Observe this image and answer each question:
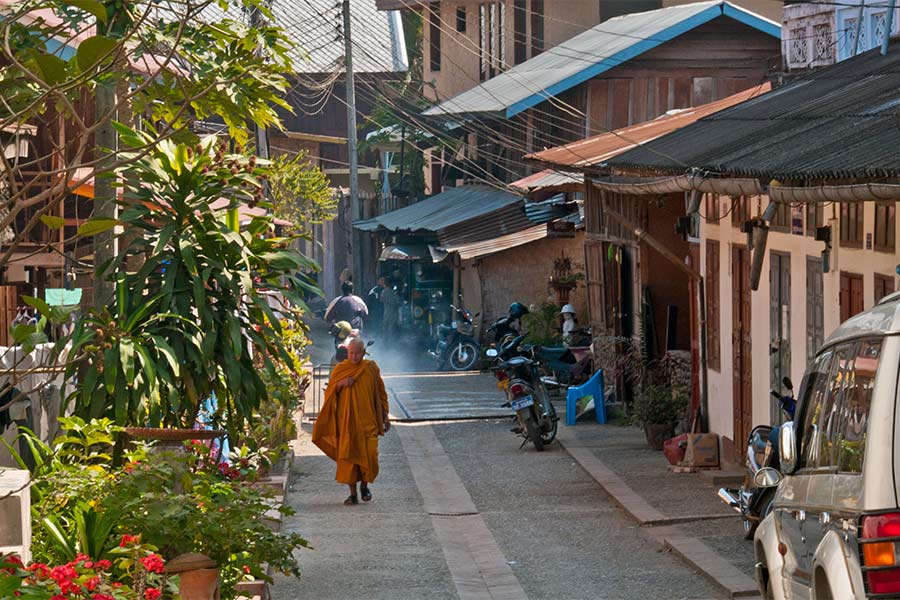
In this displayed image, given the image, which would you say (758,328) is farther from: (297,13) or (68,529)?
(297,13)

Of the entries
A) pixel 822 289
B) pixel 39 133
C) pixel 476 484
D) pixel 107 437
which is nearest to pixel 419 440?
pixel 476 484

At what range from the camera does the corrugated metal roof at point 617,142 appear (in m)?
17.2

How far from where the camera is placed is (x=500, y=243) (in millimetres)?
28688

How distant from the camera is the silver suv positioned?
540 cm

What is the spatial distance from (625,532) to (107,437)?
559 cm

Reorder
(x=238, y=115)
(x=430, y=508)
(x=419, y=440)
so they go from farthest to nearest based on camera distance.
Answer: (x=419, y=440) → (x=430, y=508) → (x=238, y=115)

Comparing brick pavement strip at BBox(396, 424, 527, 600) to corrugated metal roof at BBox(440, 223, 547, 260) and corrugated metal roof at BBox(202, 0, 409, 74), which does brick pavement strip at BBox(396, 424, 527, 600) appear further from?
corrugated metal roof at BBox(202, 0, 409, 74)

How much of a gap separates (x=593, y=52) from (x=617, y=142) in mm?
10576

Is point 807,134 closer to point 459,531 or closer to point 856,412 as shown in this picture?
point 459,531

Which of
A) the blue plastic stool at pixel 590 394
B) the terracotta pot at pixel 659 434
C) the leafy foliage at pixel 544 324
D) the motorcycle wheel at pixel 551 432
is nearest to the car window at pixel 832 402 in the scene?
the terracotta pot at pixel 659 434

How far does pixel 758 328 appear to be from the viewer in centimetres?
1466

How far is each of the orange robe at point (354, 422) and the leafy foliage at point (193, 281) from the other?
3840mm

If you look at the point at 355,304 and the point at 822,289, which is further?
the point at 355,304

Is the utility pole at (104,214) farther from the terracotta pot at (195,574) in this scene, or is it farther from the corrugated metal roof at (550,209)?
the corrugated metal roof at (550,209)
